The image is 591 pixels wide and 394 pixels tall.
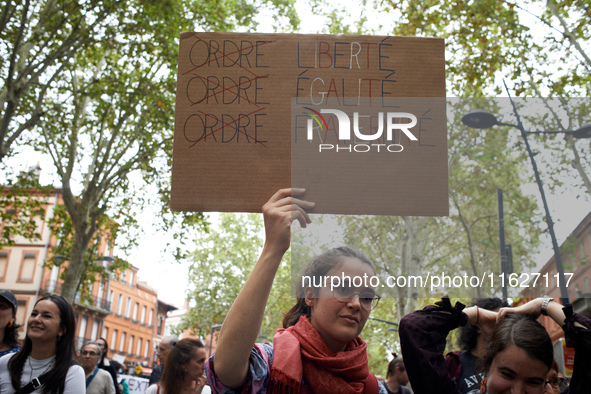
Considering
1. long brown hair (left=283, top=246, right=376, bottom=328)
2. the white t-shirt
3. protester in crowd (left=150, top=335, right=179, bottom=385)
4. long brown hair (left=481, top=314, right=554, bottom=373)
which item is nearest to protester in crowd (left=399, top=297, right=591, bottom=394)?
long brown hair (left=481, top=314, right=554, bottom=373)

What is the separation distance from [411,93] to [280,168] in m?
0.63

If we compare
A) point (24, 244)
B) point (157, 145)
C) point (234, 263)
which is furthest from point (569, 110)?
point (24, 244)

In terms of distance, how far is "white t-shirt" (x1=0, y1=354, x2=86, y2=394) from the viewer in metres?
3.24

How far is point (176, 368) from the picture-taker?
4.29m

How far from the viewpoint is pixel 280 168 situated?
2.37 meters

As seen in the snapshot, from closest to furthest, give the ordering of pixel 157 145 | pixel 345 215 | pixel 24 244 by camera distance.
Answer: pixel 345 215, pixel 157 145, pixel 24 244

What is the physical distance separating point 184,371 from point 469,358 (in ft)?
7.14

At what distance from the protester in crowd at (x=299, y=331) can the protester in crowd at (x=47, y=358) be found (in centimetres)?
173

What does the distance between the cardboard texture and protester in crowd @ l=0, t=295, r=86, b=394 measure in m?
1.68

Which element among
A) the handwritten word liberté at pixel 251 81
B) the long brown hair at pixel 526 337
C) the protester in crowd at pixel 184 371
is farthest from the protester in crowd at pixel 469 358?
the protester in crowd at pixel 184 371

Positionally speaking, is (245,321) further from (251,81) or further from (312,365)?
(251,81)

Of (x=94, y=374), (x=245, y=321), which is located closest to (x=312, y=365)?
(x=245, y=321)

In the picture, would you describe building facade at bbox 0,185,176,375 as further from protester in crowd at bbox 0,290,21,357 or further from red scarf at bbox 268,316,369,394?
red scarf at bbox 268,316,369,394

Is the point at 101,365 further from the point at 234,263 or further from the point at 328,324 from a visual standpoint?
the point at 234,263
